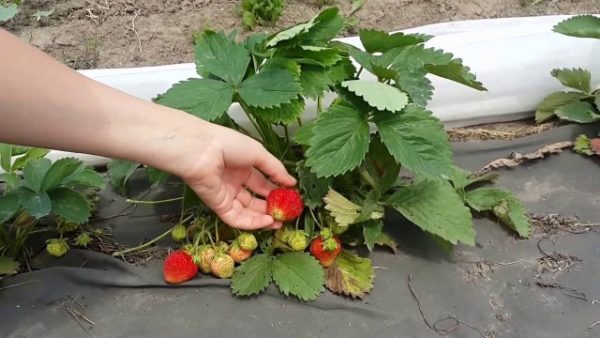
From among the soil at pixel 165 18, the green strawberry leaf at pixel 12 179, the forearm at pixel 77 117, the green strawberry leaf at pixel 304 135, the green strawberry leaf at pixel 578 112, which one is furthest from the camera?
the soil at pixel 165 18

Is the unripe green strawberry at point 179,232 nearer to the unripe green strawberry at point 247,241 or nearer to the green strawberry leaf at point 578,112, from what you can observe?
the unripe green strawberry at point 247,241

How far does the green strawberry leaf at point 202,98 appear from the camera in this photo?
1.32 metres

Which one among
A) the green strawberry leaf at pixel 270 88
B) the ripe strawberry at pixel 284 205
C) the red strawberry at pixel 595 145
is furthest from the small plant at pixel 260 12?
the red strawberry at pixel 595 145

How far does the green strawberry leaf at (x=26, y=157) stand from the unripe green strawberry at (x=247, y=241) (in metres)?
0.55

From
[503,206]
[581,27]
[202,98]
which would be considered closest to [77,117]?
[202,98]

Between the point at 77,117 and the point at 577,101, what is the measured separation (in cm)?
130

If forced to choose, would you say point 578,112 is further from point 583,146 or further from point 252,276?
point 252,276

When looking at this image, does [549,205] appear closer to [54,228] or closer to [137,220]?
[137,220]

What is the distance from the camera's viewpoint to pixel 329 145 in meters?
1.31

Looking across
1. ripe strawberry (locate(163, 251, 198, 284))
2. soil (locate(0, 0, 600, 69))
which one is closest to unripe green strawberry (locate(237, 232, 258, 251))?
ripe strawberry (locate(163, 251, 198, 284))

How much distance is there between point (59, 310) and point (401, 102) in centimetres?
83

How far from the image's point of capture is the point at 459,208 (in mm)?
1390

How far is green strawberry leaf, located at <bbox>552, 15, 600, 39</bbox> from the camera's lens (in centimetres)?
163

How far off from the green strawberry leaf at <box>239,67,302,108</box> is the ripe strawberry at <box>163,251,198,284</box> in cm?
35
